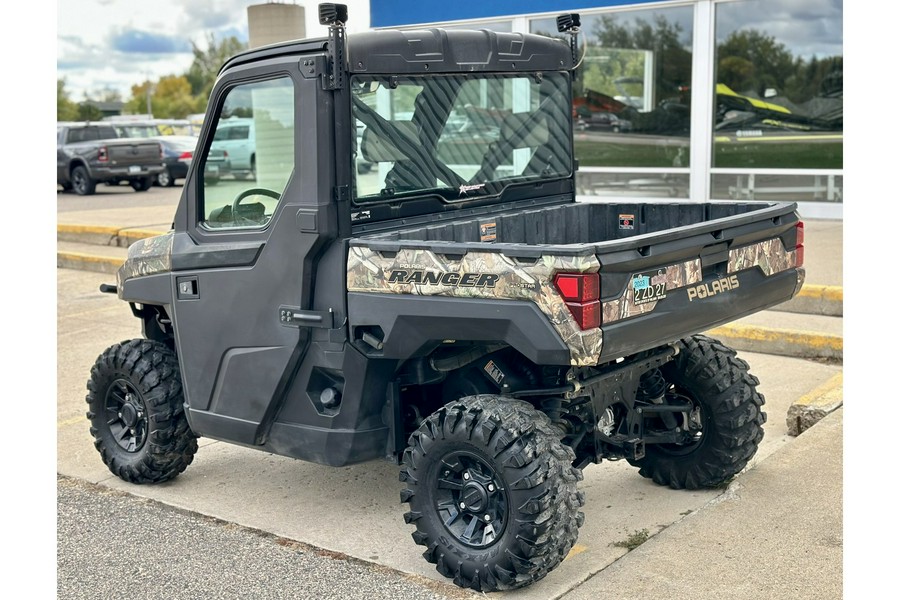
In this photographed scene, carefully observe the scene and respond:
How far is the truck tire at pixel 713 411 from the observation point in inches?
203

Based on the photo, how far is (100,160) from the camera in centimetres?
2377

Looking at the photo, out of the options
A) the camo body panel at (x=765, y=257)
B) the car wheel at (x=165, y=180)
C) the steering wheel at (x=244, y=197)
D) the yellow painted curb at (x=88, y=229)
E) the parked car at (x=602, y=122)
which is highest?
the parked car at (x=602, y=122)

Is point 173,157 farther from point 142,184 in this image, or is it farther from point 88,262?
point 88,262

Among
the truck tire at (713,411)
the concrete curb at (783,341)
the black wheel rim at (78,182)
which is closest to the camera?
the truck tire at (713,411)

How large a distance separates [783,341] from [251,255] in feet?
14.9

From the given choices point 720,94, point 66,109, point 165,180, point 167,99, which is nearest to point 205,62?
point 167,99

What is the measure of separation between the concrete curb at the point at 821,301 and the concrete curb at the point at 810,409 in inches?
91.5

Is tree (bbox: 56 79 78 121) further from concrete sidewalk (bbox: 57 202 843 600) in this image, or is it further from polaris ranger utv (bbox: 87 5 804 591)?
polaris ranger utv (bbox: 87 5 804 591)

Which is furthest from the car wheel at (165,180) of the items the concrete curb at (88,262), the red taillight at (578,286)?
the red taillight at (578,286)

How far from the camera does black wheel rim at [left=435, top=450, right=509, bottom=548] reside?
170 inches

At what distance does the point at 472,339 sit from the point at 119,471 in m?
2.42

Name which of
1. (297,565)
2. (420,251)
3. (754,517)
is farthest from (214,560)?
(754,517)

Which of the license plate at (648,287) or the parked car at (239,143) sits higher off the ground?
the parked car at (239,143)

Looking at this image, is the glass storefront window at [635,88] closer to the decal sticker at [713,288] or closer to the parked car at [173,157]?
the decal sticker at [713,288]
